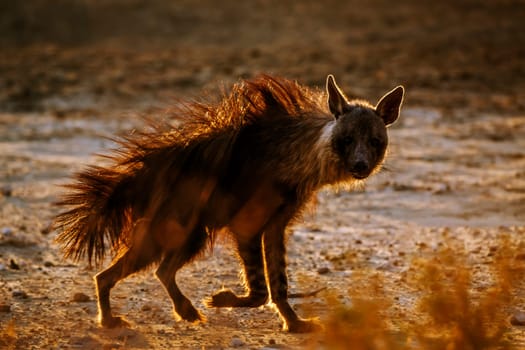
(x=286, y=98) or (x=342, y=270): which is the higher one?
(x=286, y=98)

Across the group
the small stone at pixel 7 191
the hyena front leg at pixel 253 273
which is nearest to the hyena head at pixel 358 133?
the hyena front leg at pixel 253 273

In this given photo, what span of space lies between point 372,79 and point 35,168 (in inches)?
289

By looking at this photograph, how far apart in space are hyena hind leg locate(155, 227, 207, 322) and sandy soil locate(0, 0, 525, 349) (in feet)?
0.26

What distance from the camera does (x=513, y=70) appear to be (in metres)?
17.5

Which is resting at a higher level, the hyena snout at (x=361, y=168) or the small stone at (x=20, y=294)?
the hyena snout at (x=361, y=168)

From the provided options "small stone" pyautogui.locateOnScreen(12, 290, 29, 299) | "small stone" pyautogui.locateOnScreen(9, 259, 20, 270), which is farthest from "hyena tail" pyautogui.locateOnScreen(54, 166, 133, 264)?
"small stone" pyautogui.locateOnScreen(9, 259, 20, 270)

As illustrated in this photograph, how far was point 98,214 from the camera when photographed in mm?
6086

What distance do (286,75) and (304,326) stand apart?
38.6 ft

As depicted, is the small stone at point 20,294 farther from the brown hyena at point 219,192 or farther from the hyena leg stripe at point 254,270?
the hyena leg stripe at point 254,270

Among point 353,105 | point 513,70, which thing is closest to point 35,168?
point 353,105

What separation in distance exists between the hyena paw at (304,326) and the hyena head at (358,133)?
2.70 ft

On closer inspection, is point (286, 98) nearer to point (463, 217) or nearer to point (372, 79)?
point (463, 217)

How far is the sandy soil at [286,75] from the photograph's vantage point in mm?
6422

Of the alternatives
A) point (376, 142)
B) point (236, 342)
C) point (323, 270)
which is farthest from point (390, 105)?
point (236, 342)
